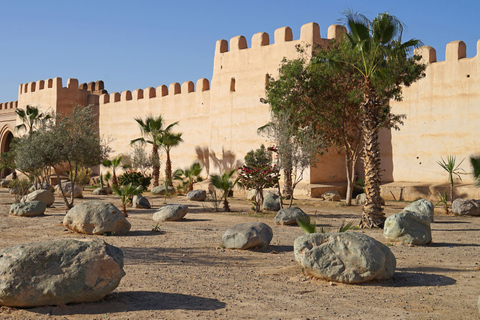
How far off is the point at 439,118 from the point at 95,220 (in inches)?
533

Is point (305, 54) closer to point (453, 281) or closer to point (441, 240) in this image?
point (441, 240)

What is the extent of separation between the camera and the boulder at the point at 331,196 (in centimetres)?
1905

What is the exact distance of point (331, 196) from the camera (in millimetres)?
19047

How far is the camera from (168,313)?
478 centimetres

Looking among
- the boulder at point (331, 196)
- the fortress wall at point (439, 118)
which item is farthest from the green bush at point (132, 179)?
the fortress wall at point (439, 118)

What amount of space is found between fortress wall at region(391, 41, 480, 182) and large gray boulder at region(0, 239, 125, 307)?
15.8 meters

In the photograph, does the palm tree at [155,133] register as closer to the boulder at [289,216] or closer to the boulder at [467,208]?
the boulder at [289,216]

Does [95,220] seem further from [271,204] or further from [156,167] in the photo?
[156,167]

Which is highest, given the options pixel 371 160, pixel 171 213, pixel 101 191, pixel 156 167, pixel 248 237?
pixel 156 167

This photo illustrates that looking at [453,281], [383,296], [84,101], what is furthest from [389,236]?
[84,101]

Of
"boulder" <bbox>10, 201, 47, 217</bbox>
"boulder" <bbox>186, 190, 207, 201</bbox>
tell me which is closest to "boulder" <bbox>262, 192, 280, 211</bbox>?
"boulder" <bbox>186, 190, 207, 201</bbox>

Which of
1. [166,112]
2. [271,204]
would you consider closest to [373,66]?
[271,204]

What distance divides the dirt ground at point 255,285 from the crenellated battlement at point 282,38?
36.1ft

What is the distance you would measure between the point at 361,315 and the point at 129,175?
19679 millimetres
